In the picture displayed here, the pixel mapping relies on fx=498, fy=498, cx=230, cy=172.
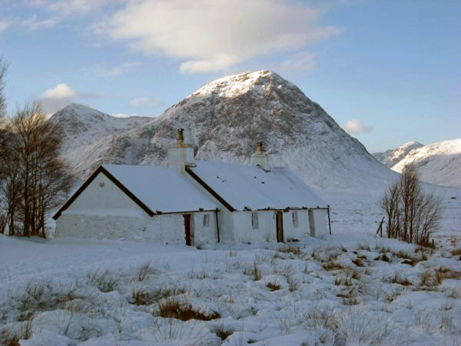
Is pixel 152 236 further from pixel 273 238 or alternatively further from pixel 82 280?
pixel 82 280

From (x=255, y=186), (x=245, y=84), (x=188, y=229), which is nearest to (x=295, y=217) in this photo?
(x=255, y=186)

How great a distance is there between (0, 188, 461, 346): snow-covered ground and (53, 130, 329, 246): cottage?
990 centimetres

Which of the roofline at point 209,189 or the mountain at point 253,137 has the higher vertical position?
the mountain at point 253,137

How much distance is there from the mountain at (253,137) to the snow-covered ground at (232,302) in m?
111

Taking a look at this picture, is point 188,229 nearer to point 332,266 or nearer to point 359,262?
point 359,262

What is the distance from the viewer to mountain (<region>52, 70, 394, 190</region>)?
13800 centimetres

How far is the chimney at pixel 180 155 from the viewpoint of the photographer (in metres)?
31.7

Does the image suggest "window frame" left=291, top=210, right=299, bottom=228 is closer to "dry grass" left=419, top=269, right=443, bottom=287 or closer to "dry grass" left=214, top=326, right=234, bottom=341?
"dry grass" left=419, top=269, right=443, bottom=287

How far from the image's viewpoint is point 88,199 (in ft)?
90.7

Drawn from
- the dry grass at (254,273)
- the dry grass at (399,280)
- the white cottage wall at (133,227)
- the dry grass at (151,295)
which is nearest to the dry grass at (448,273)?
the dry grass at (399,280)

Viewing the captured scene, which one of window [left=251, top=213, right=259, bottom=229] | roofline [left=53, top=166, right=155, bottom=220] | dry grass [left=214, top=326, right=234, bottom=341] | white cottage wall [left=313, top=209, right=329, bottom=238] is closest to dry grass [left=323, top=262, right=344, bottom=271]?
dry grass [left=214, top=326, right=234, bottom=341]

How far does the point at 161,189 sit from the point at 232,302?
19.3 m

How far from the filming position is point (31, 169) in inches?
1186

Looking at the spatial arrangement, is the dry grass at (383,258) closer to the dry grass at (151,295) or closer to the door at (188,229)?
the dry grass at (151,295)
